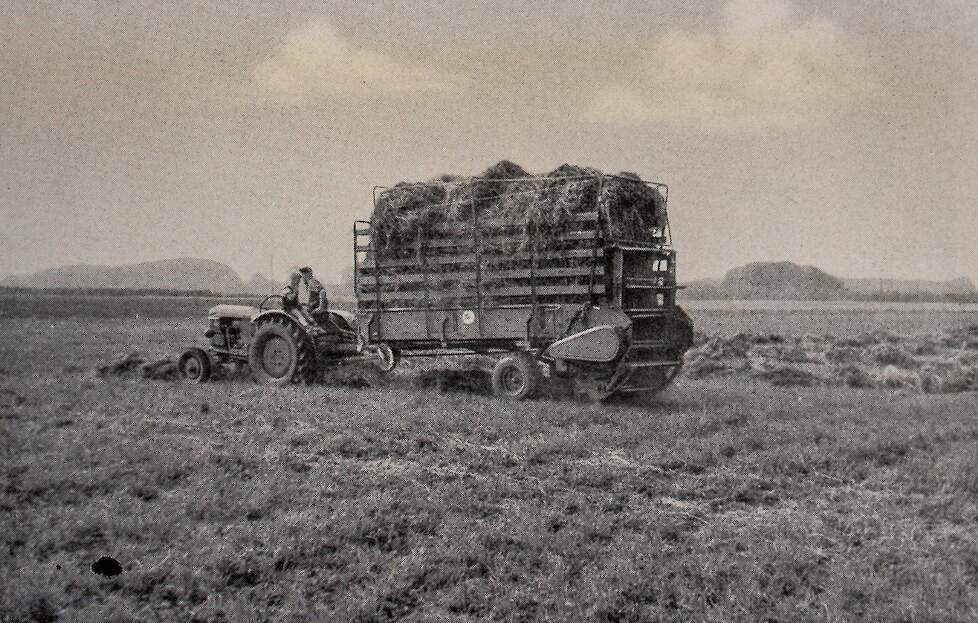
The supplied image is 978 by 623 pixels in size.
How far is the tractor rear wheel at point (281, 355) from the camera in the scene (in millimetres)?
13234

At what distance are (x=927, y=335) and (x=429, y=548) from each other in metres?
22.4

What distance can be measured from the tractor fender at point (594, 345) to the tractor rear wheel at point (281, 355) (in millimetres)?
4731

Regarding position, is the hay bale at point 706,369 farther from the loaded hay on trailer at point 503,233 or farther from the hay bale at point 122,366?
the hay bale at point 122,366

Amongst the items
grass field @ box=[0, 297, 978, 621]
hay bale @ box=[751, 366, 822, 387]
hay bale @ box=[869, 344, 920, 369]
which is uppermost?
hay bale @ box=[869, 344, 920, 369]

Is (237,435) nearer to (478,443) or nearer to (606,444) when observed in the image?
(478,443)

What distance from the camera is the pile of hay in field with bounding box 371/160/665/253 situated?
11.1 metres

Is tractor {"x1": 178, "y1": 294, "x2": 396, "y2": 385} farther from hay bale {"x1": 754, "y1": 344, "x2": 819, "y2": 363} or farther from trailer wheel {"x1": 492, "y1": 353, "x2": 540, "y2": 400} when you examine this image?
hay bale {"x1": 754, "y1": 344, "x2": 819, "y2": 363}

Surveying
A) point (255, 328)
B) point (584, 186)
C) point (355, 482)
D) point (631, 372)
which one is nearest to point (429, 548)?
point (355, 482)

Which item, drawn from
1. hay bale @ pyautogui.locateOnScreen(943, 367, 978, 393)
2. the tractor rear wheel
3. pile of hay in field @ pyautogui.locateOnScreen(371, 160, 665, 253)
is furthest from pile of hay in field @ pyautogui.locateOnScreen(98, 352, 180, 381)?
hay bale @ pyautogui.locateOnScreen(943, 367, 978, 393)

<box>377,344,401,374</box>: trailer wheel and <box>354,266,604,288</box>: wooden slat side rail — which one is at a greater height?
<box>354,266,604,288</box>: wooden slat side rail

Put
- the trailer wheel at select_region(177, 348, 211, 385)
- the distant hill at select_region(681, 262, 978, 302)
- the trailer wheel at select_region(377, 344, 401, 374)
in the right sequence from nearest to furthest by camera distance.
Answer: the trailer wheel at select_region(377, 344, 401, 374) → the trailer wheel at select_region(177, 348, 211, 385) → the distant hill at select_region(681, 262, 978, 302)

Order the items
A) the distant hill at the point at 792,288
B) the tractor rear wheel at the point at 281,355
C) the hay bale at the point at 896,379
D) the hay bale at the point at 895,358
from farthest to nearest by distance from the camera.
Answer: the distant hill at the point at 792,288, the hay bale at the point at 895,358, the hay bale at the point at 896,379, the tractor rear wheel at the point at 281,355

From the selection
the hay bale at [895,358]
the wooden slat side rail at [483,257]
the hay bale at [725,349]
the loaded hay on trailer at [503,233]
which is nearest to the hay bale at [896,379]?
the hay bale at [895,358]

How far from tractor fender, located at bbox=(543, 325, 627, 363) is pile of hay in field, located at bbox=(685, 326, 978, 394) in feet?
18.4
